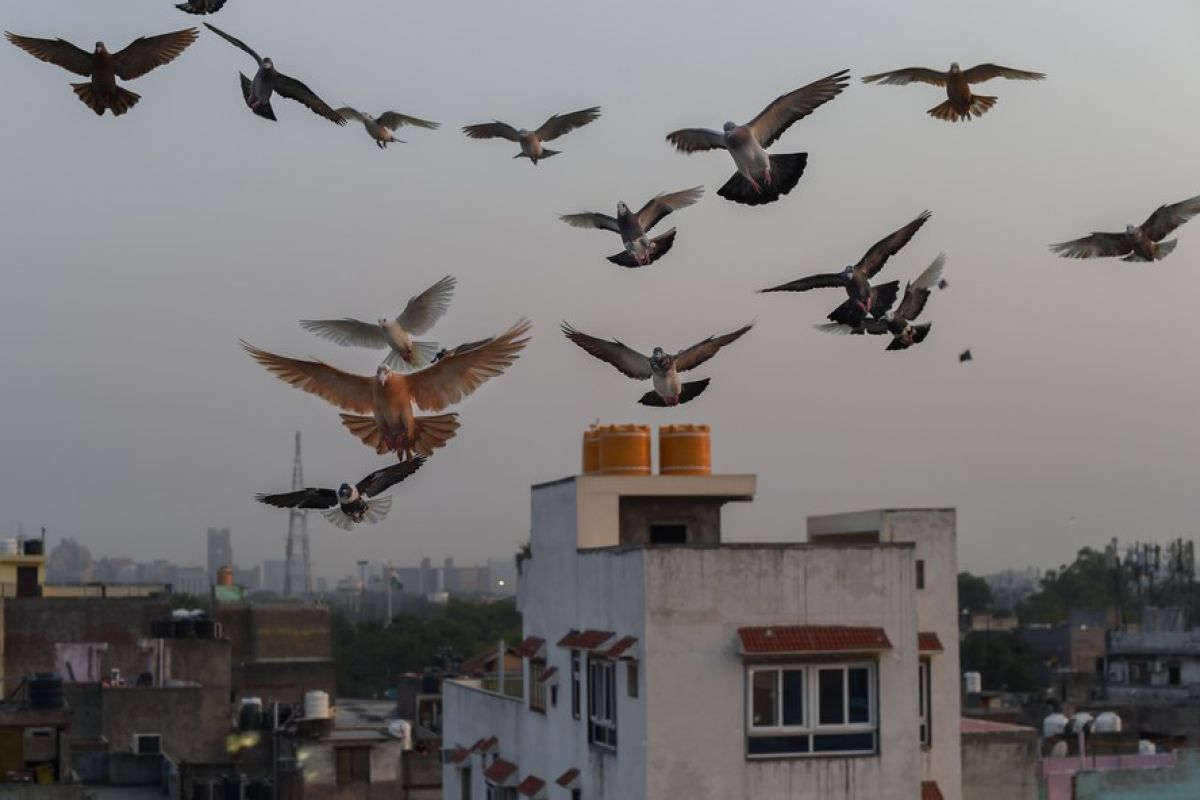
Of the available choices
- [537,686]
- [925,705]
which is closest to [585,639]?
[537,686]

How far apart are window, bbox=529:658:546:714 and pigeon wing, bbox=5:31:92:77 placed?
1039 inches

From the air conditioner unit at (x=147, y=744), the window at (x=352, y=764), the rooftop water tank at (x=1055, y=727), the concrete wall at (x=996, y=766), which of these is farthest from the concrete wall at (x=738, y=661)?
the air conditioner unit at (x=147, y=744)

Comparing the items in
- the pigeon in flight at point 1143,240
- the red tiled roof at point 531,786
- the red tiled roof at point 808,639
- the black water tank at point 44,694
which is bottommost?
the red tiled roof at point 531,786

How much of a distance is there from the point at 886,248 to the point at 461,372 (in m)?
5.99

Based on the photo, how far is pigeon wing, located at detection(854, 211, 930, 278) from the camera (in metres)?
25.2

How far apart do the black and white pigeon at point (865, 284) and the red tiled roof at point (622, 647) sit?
17153 millimetres

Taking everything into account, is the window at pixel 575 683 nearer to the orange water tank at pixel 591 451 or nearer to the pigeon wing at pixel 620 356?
the orange water tank at pixel 591 451

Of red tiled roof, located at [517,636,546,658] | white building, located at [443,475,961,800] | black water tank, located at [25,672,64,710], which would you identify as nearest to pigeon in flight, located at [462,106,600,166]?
white building, located at [443,475,961,800]

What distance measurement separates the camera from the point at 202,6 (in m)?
18.5

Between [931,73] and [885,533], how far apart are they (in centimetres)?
1890

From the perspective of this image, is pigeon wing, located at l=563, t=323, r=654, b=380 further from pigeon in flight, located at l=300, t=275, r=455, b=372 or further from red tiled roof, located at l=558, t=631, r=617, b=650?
red tiled roof, located at l=558, t=631, r=617, b=650

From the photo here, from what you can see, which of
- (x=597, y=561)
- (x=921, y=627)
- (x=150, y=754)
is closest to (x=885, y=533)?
(x=921, y=627)

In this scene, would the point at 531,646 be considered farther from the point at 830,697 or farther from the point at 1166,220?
the point at 1166,220

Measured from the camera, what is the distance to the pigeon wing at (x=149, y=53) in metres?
22.9
